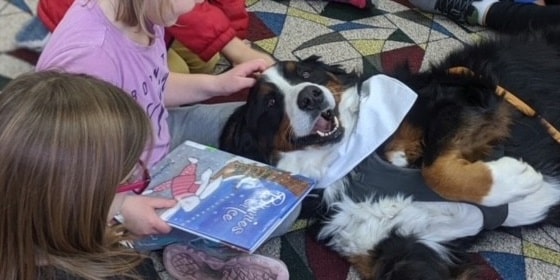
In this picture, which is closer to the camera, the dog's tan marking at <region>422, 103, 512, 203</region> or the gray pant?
the dog's tan marking at <region>422, 103, 512, 203</region>

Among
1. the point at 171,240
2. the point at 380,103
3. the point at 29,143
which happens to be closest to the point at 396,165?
the point at 380,103

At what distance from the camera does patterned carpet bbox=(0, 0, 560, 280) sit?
5.81ft

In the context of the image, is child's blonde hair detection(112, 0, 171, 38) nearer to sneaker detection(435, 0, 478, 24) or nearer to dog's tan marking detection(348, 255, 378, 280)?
dog's tan marking detection(348, 255, 378, 280)

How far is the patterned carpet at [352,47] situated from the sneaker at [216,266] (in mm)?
115

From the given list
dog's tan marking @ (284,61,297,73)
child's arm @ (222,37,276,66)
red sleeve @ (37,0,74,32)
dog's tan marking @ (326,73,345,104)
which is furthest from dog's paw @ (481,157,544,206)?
red sleeve @ (37,0,74,32)

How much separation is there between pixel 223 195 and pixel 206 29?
27.3 inches

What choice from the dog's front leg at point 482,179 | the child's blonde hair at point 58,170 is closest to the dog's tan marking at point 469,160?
the dog's front leg at point 482,179

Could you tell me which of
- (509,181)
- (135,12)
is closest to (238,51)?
(135,12)

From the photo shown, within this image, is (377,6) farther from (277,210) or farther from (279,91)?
(277,210)

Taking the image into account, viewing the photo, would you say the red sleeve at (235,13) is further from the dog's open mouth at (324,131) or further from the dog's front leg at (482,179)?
the dog's front leg at (482,179)

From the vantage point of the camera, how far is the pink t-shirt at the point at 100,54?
1.59 metres

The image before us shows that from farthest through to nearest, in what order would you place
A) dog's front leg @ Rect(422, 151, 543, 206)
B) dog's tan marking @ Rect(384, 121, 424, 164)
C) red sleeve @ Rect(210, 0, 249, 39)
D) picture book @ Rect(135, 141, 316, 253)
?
red sleeve @ Rect(210, 0, 249, 39), dog's tan marking @ Rect(384, 121, 424, 164), dog's front leg @ Rect(422, 151, 543, 206), picture book @ Rect(135, 141, 316, 253)

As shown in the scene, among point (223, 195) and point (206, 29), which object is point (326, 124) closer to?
point (223, 195)

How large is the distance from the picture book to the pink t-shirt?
0.26 ft
